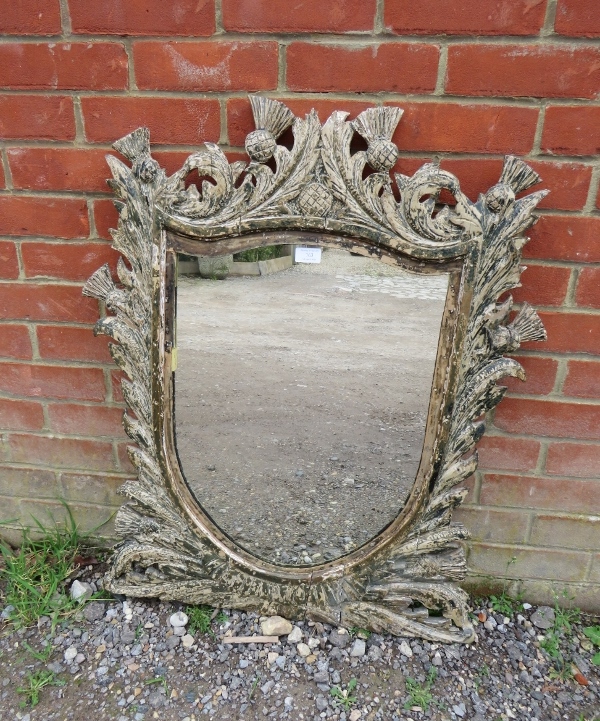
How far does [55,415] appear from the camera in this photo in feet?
5.91

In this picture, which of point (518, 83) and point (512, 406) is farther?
point (512, 406)

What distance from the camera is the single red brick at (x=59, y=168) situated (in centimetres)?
150

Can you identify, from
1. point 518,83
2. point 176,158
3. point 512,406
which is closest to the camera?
point 518,83

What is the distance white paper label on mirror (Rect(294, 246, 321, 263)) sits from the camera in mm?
1402

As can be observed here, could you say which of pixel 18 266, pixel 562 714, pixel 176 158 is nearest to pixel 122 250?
pixel 176 158

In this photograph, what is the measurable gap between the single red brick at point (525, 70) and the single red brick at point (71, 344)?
48.4 inches

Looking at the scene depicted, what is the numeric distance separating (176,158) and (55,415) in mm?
932

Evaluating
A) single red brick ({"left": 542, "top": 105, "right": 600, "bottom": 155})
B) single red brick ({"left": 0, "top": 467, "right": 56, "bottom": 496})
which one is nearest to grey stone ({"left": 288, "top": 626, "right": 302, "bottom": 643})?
single red brick ({"left": 0, "top": 467, "right": 56, "bottom": 496})

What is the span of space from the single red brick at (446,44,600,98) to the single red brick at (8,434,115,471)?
59.7 inches

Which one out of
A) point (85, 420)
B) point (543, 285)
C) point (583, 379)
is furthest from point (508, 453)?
point (85, 420)

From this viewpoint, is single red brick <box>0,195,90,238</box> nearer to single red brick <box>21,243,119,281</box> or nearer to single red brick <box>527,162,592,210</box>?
single red brick <box>21,243,119,281</box>

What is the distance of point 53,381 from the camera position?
1.76 meters

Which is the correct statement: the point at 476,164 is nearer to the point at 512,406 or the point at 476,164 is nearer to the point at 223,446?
the point at 512,406

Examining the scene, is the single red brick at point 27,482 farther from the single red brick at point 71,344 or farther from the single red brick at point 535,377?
the single red brick at point 535,377
